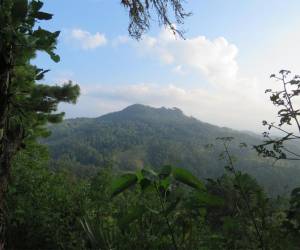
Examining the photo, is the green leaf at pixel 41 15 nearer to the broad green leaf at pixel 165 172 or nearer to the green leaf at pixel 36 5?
the green leaf at pixel 36 5

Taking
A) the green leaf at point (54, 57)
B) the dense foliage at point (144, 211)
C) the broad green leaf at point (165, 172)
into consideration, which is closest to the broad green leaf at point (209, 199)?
the dense foliage at point (144, 211)

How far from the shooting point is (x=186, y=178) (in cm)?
111

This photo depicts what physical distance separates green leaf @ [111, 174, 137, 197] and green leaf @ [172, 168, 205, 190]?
0.40 ft

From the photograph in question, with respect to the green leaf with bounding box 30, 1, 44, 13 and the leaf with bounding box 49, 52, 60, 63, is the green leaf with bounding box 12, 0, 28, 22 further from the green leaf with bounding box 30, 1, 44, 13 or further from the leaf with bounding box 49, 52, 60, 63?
the leaf with bounding box 49, 52, 60, 63

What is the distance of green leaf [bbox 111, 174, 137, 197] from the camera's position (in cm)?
110

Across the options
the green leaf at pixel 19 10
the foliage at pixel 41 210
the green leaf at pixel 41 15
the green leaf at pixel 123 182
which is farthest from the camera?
the foliage at pixel 41 210

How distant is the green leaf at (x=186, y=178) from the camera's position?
110cm

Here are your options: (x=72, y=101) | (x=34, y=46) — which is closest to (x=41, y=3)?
(x=34, y=46)

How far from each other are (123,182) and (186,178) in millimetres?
184


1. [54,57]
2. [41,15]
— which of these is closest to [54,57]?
[54,57]

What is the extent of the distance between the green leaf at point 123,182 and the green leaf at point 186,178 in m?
0.12

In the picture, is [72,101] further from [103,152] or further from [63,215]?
[103,152]

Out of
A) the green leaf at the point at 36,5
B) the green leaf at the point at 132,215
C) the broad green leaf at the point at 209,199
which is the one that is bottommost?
the green leaf at the point at 132,215

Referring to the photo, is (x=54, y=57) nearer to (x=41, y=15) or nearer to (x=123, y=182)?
(x=41, y=15)
